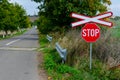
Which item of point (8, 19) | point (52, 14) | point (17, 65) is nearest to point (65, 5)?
point (52, 14)

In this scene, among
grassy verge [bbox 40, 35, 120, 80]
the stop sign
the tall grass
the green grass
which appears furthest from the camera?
the green grass

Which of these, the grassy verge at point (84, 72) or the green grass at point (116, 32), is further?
the green grass at point (116, 32)

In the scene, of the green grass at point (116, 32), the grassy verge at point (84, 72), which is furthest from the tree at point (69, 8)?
the grassy verge at point (84, 72)

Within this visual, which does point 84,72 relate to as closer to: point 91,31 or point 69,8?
point 91,31

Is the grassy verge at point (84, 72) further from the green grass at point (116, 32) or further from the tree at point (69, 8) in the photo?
the tree at point (69, 8)

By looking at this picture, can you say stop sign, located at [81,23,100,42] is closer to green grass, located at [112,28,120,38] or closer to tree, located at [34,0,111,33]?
green grass, located at [112,28,120,38]

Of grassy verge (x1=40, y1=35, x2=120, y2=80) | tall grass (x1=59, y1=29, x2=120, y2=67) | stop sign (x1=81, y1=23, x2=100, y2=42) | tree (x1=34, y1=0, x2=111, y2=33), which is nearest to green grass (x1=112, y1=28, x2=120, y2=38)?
tall grass (x1=59, y1=29, x2=120, y2=67)

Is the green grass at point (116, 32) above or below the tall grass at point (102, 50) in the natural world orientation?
above

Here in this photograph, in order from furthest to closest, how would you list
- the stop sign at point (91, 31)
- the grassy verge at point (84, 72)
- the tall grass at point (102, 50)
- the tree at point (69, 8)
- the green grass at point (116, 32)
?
the tree at point (69, 8), the green grass at point (116, 32), the tall grass at point (102, 50), the stop sign at point (91, 31), the grassy verge at point (84, 72)

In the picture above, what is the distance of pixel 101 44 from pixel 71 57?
60.1 inches

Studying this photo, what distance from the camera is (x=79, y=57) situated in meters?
13.2

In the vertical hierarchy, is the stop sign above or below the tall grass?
above

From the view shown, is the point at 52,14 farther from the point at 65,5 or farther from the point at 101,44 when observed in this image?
the point at 101,44

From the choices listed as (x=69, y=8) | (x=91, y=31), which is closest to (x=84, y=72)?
(x=91, y=31)
